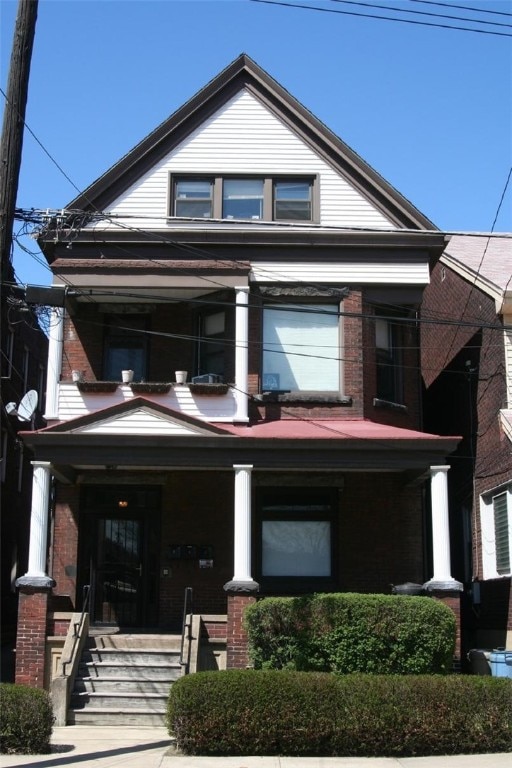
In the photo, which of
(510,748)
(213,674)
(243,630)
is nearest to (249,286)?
(243,630)

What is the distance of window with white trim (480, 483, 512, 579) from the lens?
1725 cm

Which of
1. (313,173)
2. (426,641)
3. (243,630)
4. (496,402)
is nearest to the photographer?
(426,641)

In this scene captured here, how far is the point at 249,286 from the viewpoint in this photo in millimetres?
18234

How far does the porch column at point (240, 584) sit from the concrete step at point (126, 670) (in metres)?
0.95

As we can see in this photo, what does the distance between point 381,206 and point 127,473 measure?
23.8 ft

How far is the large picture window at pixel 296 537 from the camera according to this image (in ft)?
59.6

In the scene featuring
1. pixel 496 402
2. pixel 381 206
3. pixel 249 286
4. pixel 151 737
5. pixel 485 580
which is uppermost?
pixel 381 206

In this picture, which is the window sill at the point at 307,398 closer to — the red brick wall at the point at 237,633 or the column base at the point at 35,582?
the red brick wall at the point at 237,633

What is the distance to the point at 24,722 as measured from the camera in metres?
11.5

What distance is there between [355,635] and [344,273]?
24.0 ft

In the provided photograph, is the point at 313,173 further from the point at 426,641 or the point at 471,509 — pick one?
the point at 426,641

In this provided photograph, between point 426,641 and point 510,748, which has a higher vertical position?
point 426,641

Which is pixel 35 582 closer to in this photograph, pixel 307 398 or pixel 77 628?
pixel 77 628

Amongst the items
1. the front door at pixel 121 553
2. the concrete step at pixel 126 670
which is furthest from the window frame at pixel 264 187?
the concrete step at pixel 126 670
